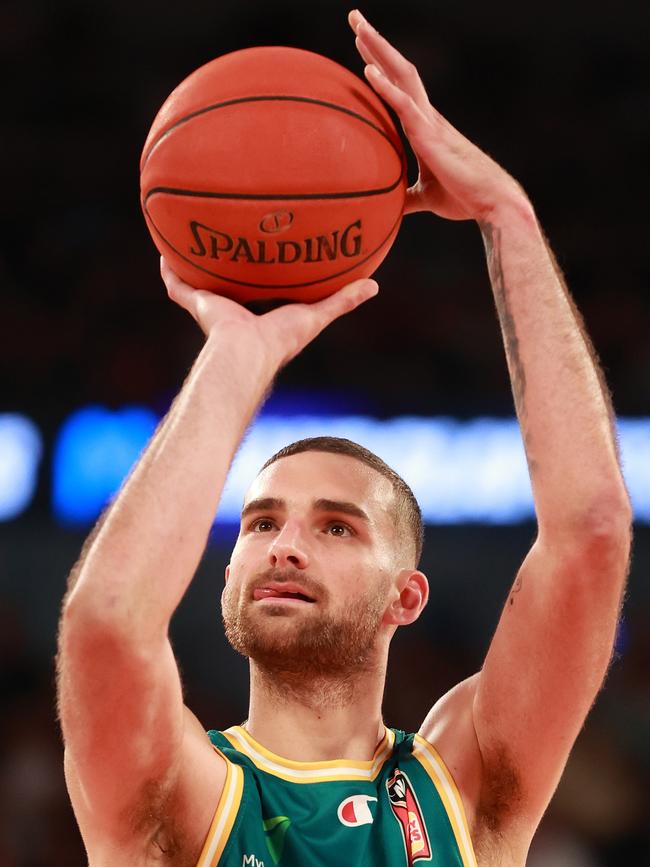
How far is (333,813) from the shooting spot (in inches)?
108

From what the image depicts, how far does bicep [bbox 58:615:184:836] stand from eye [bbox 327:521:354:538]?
2.32ft

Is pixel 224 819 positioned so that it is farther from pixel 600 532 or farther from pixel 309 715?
pixel 600 532

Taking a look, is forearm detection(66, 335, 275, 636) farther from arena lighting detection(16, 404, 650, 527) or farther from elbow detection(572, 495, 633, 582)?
arena lighting detection(16, 404, 650, 527)

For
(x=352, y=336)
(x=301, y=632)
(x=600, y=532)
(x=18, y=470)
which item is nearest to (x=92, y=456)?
(x=18, y=470)

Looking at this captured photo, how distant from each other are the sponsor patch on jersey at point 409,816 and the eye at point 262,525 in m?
0.66

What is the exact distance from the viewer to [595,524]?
2672 mm

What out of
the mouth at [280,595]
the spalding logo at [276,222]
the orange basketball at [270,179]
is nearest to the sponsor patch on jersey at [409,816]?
the mouth at [280,595]

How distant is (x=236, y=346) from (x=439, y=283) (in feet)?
17.2

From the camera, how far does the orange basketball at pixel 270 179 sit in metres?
2.64

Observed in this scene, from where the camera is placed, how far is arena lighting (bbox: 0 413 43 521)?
6934mm

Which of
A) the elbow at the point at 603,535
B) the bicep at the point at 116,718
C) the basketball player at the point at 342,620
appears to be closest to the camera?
the bicep at the point at 116,718

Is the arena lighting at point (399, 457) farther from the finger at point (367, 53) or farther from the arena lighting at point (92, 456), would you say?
the finger at point (367, 53)

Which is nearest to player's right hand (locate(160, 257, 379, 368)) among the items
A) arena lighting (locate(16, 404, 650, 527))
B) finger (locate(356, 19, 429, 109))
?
finger (locate(356, 19, 429, 109))

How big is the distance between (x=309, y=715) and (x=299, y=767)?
0.44ft
